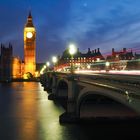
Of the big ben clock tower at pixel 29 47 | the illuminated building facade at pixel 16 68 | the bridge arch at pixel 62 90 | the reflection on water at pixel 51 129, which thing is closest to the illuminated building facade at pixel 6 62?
the illuminated building facade at pixel 16 68

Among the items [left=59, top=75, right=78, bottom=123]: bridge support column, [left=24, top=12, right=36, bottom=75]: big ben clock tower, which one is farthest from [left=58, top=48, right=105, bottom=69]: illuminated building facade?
[left=24, top=12, right=36, bottom=75]: big ben clock tower

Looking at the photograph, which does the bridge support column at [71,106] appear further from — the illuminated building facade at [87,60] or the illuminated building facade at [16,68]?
the illuminated building facade at [16,68]

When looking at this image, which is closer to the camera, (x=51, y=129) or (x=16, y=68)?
(x=51, y=129)

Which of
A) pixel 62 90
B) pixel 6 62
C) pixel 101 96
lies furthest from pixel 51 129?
pixel 6 62

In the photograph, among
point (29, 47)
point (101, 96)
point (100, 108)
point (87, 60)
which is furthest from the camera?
point (29, 47)

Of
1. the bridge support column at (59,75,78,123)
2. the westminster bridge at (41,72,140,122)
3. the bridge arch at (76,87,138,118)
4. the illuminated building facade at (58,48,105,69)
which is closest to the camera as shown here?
the westminster bridge at (41,72,140,122)

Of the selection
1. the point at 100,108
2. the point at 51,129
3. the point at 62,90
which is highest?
the point at 62,90

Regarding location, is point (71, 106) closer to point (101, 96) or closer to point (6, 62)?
point (101, 96)

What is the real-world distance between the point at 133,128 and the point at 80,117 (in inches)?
190

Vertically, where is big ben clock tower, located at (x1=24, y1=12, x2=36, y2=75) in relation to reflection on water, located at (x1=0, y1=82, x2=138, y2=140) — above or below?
above

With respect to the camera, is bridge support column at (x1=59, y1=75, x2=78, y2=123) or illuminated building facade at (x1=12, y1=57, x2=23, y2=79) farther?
illuminated building facade at (x1=12, y1=57, x2=23, y2=79)

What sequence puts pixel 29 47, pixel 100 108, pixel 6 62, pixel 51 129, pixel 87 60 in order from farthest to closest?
1. pixel 29 47
2. pixel 6 62
3. pixel 87 60
4. pixel 100 108
5. pixel 51 129

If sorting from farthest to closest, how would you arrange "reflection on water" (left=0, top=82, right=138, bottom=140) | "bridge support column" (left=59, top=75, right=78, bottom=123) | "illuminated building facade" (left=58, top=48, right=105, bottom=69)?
"illuminated building facade" (left=58, top=48, right=105, bottom=69)
"bridge support column" (left=59, top=75, right=78, bottom=123)
"reflection on water" (left=0, top=82, right=138, bottom=140)

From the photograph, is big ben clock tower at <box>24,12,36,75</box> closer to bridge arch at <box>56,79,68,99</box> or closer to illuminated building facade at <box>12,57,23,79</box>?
illuminated building facade at <box>12,57,23,79</box>
